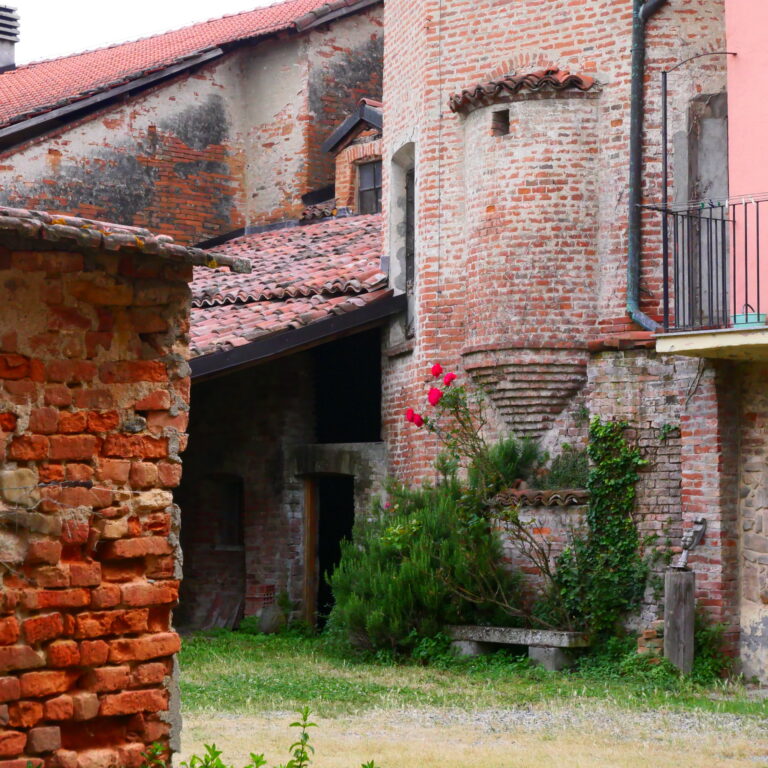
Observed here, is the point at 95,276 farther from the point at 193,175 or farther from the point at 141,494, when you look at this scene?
the point at 193,175

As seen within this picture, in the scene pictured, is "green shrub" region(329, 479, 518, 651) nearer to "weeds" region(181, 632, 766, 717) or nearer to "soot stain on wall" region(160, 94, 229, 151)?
"weeds" region(181, 632, 766, 717)

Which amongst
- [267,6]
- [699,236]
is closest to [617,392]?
[699,236]

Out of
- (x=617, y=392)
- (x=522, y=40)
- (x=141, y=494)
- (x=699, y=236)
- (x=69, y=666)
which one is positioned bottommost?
(x=69, y=666)

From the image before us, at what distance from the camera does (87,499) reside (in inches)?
245

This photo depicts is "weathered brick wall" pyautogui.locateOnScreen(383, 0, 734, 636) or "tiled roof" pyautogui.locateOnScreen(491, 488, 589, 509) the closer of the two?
"weathered brick wall" pyautogui.locateOnScreen(383, 0, 734, 636)

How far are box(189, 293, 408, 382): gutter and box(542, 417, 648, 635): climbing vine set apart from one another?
3165 millimetres

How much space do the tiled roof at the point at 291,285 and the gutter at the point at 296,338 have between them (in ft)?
0.21

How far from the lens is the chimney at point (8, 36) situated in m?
24.1

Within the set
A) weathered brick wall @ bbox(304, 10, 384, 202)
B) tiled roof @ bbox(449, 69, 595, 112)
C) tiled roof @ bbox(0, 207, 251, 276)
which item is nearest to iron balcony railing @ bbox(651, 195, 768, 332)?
tiled roof @ bbox(449, 69, 595, 112)

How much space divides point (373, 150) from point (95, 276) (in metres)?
13.5

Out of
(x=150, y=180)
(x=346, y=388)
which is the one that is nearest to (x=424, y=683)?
(x=346, y=388)

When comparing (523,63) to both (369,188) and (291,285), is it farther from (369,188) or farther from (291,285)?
(369,188)

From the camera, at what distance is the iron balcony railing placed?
439 inches

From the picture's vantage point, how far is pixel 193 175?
2058cm
